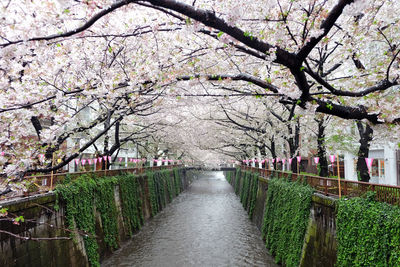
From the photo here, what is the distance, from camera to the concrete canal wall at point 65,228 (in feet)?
25.3

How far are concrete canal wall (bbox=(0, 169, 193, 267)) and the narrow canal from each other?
4.16ft

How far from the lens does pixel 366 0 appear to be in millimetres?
3701

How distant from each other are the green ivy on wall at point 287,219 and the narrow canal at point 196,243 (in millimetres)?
1200

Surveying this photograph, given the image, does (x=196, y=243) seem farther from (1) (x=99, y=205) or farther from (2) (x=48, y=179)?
(2) (x=48, y=179)

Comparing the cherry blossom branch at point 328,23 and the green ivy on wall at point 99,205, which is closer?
the cherry blossom branch at point 328,23

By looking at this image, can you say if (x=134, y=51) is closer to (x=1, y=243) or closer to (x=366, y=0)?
(x=1, y=243)

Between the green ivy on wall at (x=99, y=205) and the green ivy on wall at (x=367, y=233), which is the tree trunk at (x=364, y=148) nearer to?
the green ivy on wall at (x=367, y=233)

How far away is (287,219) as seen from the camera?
1295 centimetres

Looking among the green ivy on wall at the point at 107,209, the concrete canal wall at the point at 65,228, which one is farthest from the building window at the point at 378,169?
the green ivy on wall at the point at 107,209

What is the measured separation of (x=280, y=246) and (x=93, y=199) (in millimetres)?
9445

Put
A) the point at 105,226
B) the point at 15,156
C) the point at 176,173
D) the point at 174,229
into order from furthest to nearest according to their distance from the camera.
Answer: the point at 176,173, the point at 174,229, the point at 105,226, the point at 15,156

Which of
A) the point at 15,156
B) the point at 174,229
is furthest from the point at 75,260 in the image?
the point at 174,229

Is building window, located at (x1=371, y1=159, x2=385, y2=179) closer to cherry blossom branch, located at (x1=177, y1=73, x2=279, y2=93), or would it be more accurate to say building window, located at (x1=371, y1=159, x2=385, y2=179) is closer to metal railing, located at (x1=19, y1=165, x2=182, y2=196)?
cherry blossom branch, located at (x1=177, y1=73, x2=279, y2=93)

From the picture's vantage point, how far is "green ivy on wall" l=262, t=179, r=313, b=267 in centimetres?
1097
